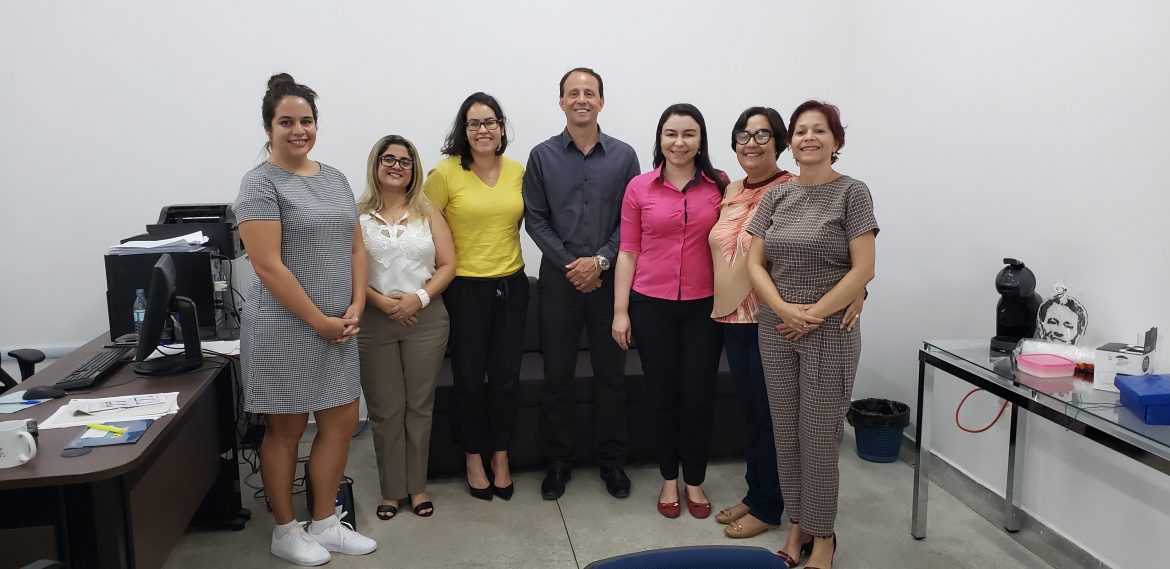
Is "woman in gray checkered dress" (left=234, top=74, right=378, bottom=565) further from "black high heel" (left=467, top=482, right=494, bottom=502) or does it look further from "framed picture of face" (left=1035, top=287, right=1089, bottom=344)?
"framed picture of face" (left=1035, top=287, right=1089, bottom=344)

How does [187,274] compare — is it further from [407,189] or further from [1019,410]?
[1019,410]

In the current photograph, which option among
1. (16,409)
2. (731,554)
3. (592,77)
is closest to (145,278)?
(16,409)

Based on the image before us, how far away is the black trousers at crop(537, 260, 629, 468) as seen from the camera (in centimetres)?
308

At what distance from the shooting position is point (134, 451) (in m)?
1.95

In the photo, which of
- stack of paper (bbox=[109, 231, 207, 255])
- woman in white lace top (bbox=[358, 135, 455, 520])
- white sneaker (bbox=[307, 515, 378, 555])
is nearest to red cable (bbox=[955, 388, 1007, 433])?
woman in white lace top (bbox=[358, 135, 455, 520])

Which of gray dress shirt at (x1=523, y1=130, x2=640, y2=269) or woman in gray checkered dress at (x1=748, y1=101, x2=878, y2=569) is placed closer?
woman in gray checkered dress at (x1=748, y1=101, x2=878, y2=569)

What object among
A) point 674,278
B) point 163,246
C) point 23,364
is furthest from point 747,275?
point 23,364

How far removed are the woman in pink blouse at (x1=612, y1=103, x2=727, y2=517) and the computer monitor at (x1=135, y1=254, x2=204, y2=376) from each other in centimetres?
147

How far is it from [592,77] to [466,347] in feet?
3.71

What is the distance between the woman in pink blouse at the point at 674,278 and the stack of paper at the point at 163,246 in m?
1.65

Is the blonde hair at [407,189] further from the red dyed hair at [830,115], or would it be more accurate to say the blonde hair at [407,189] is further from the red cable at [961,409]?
the red cable at [961,409]

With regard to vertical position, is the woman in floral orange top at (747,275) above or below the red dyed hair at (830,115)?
below

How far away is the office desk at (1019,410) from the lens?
6.43 ft

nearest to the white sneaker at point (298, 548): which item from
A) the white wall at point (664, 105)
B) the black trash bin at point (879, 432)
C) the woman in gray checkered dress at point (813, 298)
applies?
the woman in gray checkered dress at point (813, 298)
